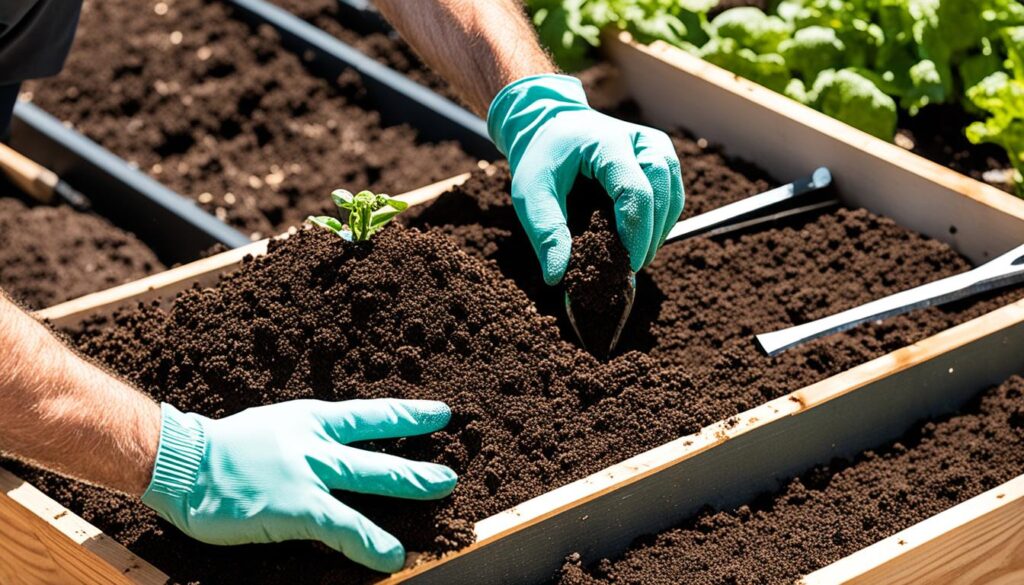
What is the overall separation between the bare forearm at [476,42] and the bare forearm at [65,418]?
129 centimetres

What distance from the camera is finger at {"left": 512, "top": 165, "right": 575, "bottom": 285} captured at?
2.53m

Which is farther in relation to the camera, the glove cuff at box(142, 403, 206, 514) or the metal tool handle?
the metal tool handle

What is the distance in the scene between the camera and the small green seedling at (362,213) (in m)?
2.43

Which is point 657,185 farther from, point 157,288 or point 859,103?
point 157,288

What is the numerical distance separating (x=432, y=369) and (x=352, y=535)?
0.44 metres

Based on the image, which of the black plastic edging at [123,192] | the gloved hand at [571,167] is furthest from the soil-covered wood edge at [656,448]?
the black plastic edging at [123,192]

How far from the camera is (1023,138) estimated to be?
326cm

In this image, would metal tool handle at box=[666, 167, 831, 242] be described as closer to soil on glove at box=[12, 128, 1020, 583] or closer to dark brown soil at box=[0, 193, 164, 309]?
soil on glove at box=[12, 128, 1020, 583]

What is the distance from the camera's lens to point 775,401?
243 centimetres

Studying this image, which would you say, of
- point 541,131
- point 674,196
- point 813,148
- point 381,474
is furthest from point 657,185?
point 381,474

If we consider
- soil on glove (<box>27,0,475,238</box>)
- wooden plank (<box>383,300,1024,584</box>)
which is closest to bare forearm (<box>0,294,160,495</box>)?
wooden plank (<box>383,300,1024,584</box>)

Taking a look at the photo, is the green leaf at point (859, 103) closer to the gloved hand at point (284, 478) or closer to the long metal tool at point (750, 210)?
the long metal tool at point (750, 210)

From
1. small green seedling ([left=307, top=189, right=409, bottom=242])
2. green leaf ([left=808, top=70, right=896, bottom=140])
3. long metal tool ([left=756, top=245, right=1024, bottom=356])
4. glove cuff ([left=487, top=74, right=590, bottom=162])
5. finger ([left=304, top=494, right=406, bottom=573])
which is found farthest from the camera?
green leaf ([left=808, top=70, right=896, bottom=140])

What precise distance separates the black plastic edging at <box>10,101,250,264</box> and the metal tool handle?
4.38 ft
